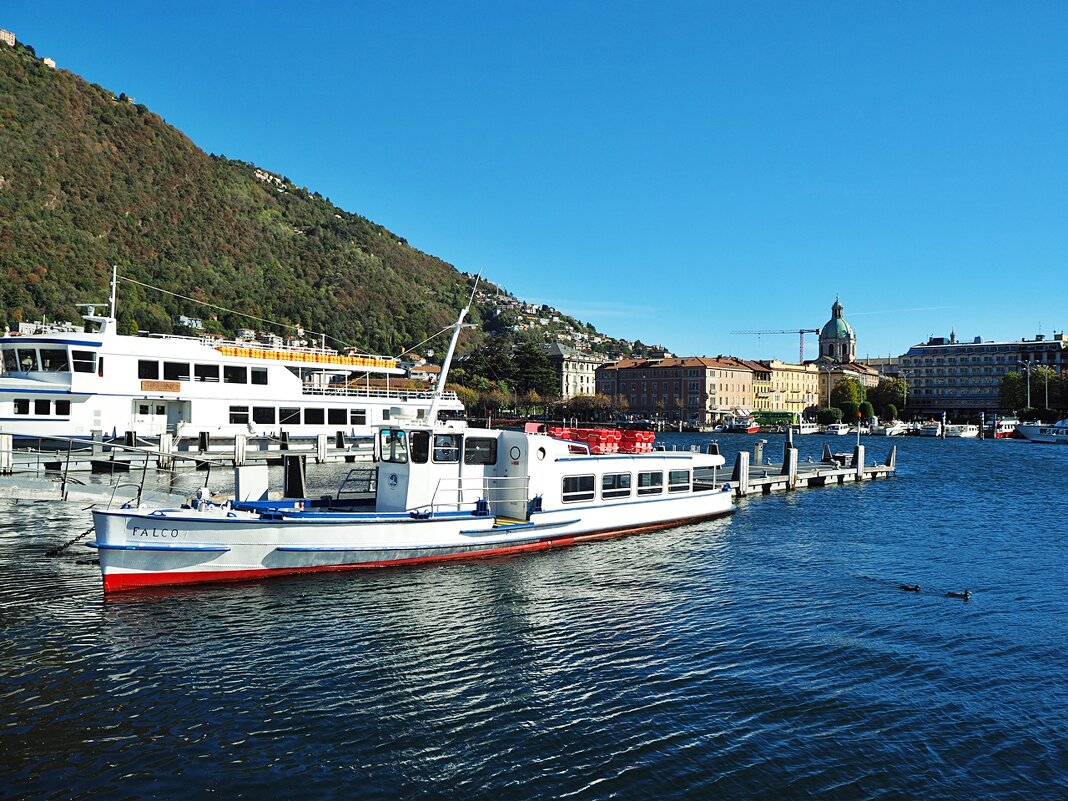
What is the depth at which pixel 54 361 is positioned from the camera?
144ft

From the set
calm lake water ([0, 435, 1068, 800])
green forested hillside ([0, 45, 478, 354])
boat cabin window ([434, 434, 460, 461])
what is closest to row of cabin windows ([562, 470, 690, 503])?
calm lake water ([0, 435, 1068, 800])

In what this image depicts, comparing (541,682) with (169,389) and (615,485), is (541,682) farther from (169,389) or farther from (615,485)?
(169,389)

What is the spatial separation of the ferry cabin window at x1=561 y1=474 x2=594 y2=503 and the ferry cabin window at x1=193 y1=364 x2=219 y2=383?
30.9m

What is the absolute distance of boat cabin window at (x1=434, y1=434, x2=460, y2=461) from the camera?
25.7 meters

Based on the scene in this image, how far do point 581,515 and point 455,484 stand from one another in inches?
204

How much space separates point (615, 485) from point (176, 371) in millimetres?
31214

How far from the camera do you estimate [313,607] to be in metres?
19.9

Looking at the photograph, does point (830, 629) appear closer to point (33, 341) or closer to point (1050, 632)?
point (1050, 632)

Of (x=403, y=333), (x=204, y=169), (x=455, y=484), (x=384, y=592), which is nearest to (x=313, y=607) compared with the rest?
(x=384, y=592)

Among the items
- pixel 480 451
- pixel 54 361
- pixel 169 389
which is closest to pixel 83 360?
pixel 54 361

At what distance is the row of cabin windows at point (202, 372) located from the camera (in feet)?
157

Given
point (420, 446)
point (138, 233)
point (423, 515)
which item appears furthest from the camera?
point (138, 233)

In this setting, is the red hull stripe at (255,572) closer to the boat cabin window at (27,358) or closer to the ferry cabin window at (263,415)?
the boat cabin window at (27,358)

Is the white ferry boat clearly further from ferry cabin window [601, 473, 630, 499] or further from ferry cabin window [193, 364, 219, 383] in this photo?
ferry cabin window [601, 473, 630, 499]
